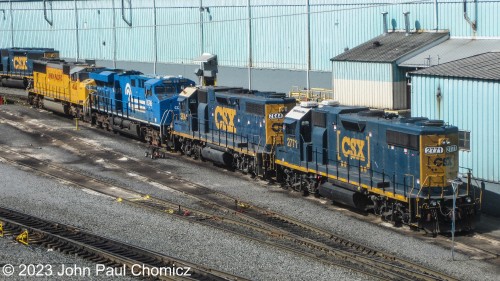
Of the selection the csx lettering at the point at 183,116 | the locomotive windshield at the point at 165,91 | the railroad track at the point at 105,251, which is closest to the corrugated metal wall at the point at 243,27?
the locomotive windshield at the point at 165,91

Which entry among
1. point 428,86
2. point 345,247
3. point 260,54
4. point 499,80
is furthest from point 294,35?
point 345,247

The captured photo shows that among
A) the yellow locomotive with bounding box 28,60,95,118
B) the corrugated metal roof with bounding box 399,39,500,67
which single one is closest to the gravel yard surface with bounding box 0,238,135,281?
the corrugated metal roof with bounding box 399,39,500,67

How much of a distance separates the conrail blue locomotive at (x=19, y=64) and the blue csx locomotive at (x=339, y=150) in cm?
2563

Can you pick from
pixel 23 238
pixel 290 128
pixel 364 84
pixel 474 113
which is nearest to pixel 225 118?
pixel 290 128

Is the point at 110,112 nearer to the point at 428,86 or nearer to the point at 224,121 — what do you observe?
the point at 224,121

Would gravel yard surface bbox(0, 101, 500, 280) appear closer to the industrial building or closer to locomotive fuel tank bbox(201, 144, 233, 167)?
locomotive fuel tank bbox(201, 144, 233, 167)

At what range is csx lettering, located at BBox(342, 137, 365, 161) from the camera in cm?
2639

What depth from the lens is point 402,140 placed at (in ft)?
80.1

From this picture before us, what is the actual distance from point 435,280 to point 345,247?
3.64 m

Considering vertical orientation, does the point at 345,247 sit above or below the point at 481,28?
below

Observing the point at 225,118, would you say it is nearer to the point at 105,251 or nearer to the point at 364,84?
the point at 364,84

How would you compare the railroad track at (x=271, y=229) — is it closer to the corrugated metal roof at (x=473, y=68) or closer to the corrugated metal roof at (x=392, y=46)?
the corrugated metal roof at (x=473, y=68)

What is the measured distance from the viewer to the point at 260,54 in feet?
151

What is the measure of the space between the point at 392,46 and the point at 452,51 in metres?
Answer: 3.54
